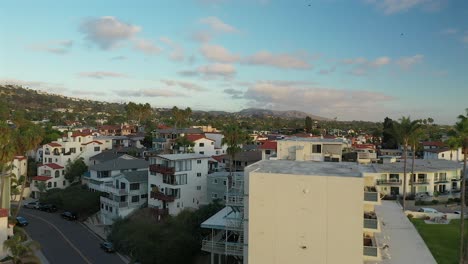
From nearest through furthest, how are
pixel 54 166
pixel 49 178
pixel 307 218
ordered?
pixel 307 218
pixel 49 178
pixel 54 166

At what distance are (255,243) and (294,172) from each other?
489cm

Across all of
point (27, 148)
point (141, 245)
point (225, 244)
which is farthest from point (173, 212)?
point (27, 148)

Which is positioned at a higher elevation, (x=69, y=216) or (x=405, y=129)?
(x=405, y=129)

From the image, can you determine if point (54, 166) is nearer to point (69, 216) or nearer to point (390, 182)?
point (69, 216)

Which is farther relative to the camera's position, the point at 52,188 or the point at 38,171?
the point at 38,171

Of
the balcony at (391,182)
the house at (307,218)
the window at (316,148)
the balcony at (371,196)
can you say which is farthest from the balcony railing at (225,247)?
the balcony at (391,182)

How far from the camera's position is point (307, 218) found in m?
22.9

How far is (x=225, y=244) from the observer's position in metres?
27.7

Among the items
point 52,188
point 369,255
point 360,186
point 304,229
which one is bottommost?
point 52,188

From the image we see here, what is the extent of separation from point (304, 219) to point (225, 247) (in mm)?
7267

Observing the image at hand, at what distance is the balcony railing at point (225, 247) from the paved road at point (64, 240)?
13.3 meters

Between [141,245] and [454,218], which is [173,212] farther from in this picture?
[454,218]

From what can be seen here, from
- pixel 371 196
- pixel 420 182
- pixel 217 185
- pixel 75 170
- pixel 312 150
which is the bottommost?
pixel 75 170

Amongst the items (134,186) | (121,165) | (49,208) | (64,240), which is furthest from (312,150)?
(49,208)
